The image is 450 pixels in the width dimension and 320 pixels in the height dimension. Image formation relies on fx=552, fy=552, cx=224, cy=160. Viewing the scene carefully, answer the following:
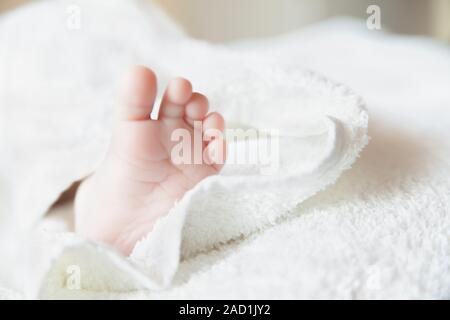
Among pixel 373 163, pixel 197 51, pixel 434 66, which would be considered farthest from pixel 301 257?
pixel 434 66

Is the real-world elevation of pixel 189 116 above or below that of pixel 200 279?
above

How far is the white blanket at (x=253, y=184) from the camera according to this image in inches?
17.3

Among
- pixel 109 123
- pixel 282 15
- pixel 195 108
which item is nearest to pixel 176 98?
Result: pixel 195 108

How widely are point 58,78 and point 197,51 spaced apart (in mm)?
218

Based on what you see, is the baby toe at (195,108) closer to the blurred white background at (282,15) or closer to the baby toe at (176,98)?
the baby toe at (176,98)

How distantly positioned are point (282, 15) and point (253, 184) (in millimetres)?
1614

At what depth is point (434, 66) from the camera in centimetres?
104

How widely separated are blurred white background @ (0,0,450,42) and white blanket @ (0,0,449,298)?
97 cm

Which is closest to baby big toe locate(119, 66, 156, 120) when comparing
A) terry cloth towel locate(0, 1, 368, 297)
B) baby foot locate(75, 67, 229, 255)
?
baby foot locate(75, 67, 229, 255)

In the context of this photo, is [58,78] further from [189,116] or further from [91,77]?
[189,116]

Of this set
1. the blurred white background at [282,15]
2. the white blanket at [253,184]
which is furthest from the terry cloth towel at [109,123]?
the blurred white background at [282,15]

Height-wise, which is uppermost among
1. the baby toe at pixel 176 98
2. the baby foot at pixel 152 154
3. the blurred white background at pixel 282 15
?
the baby toe at pixel 176 98

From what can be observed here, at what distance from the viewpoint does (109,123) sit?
72cm

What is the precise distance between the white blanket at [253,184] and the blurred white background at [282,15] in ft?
3.19
